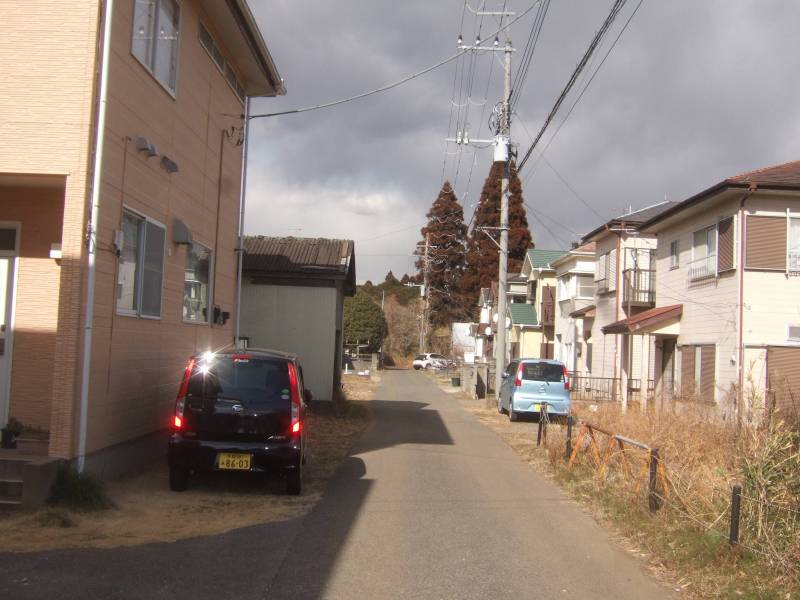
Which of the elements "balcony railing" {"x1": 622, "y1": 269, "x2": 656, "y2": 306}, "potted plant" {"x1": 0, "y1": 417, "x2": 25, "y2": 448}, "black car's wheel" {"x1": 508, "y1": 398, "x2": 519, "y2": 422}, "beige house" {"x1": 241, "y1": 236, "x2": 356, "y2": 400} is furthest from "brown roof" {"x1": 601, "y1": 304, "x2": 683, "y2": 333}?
"potted plant" {"x1": 0, "y1": 417, "x2": 25, "y2": 448}

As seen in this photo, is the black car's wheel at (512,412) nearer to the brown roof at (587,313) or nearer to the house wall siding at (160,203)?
the house wall siding at (160,203)

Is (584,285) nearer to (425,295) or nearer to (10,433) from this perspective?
(10,433)

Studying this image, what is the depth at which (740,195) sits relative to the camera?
17.0m

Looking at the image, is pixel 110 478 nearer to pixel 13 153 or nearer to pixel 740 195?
pixel 13 153

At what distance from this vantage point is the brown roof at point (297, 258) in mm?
18984

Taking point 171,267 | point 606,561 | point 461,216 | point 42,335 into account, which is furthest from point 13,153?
point 461,216

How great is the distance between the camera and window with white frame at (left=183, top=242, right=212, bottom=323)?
39.1ft

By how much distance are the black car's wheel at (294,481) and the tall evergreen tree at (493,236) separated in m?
45.1

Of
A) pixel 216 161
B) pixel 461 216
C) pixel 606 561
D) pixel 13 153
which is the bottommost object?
pixel 606 561

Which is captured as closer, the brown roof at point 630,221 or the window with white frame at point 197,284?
the window with white frame at point 197,284

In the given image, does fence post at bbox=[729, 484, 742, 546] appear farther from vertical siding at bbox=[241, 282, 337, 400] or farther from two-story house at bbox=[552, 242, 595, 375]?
two-story house at bbox=[552, 242, 595, 375]

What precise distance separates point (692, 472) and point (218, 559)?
5050mm

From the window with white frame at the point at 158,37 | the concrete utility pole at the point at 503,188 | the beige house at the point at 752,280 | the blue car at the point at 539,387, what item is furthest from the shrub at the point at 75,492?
the concrete utility pole at the point at 503,188

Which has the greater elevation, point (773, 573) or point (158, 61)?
point (158, 61)
